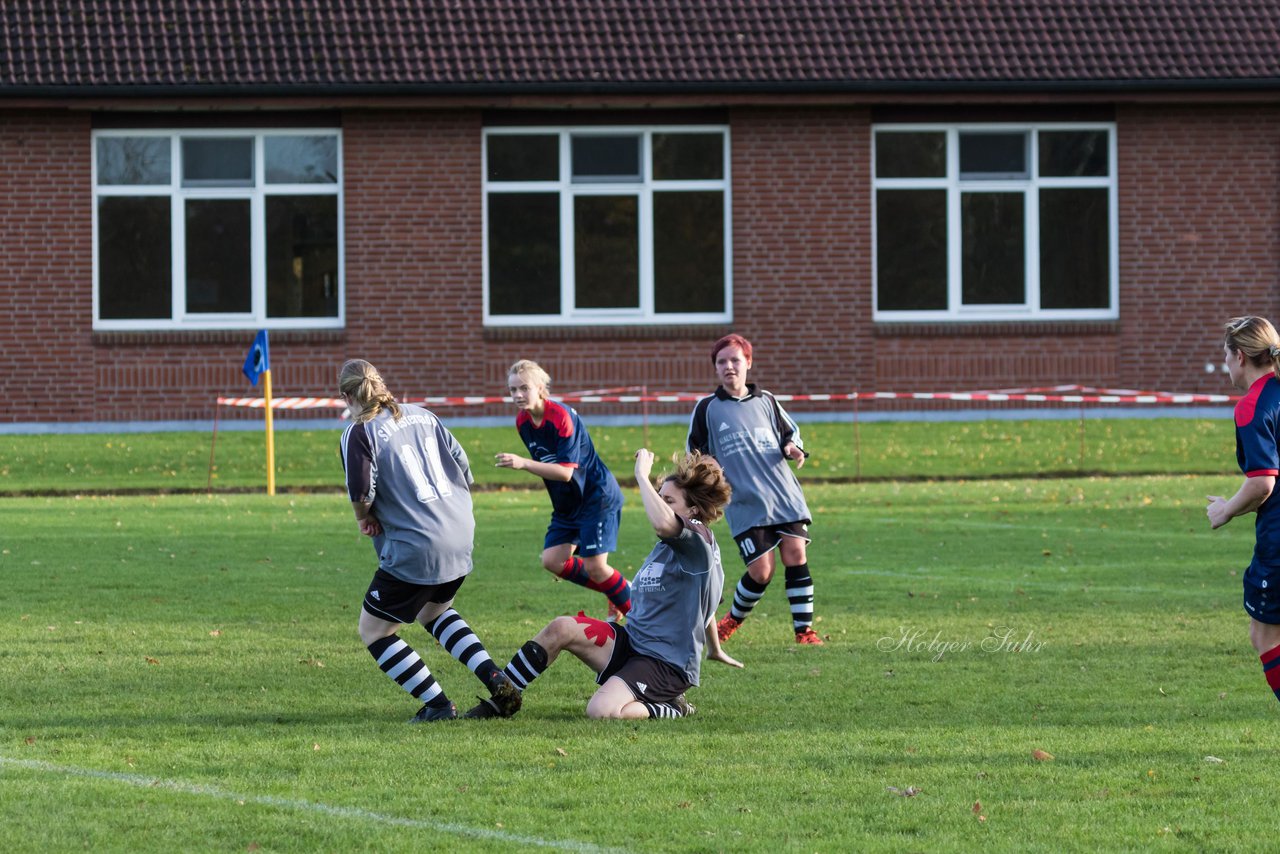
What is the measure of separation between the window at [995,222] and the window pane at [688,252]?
2288 mm

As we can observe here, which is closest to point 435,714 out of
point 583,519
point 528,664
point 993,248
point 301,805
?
point 528,664

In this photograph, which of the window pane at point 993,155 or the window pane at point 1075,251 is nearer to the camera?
the window pane at point 993,155

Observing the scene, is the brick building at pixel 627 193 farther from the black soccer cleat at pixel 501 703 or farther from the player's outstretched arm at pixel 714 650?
the black soccer cleat at pixel 501 703

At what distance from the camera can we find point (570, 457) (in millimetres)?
9961

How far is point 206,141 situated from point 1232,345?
2110cm

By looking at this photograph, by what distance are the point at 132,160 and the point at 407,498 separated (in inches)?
759

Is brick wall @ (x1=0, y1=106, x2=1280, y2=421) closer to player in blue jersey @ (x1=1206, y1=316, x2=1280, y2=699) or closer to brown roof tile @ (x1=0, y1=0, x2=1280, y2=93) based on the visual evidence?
brown roof tile @ (x1=0, y1=0, x2=1280, y2=93)

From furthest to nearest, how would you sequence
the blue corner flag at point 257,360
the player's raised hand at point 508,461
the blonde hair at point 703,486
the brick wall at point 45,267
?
the brick wall at point 45,267
the blue corner flag at point 257,360
the player's raised hand at point 508,461
the blonde hair at point 703,486

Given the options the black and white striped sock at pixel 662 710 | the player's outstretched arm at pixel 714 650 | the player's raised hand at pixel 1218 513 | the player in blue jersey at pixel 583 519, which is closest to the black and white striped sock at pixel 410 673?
the black and white striped sock at pixel 662 710

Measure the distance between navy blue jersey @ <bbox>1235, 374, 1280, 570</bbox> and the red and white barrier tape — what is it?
17894 mm

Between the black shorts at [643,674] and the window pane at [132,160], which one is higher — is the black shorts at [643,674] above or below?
below

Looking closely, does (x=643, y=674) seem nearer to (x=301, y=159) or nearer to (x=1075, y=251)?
(x=301, y=159)

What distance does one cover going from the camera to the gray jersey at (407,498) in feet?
26.0

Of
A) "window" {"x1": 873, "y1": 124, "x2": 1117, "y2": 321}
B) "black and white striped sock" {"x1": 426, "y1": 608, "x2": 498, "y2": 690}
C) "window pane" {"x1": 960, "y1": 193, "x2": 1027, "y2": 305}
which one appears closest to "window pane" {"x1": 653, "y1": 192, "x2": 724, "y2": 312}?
"window" {"x1": 873, "y1": 124, "x2": 1117, "y2": 321}
